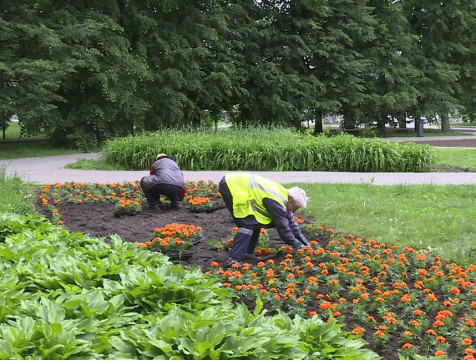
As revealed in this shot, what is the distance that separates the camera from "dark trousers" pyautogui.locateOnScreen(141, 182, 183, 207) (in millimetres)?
7340

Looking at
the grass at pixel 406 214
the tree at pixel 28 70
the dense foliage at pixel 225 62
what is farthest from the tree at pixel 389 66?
the grass at pixel 406 214

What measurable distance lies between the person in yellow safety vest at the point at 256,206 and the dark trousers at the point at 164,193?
2.19m

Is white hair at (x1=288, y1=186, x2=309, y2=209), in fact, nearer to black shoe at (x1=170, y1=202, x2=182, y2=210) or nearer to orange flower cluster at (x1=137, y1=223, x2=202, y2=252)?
orange flower cluster at (x1=137, y1=223, x2=202, y2=252)

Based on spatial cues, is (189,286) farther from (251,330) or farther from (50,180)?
(50,180)

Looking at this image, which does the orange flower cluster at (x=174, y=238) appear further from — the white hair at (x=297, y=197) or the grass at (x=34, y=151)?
the grass at (x=34, y=151)

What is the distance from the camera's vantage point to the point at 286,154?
1161cm

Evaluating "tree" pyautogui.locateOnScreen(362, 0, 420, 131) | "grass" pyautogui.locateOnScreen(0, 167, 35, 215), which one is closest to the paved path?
"grass" pyautogui.locateOnScreen(0, 167, 35, 215)

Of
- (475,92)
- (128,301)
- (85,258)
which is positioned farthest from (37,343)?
(475,92)

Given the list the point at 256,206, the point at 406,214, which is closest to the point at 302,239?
the point at 256,206

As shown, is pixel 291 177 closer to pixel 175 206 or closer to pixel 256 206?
pixel 175 206

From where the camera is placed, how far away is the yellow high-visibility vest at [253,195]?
515 cm

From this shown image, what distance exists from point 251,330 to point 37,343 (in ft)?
3.14

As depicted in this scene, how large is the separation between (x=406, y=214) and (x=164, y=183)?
3.08 meters

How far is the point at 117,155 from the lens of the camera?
40.9 ft
